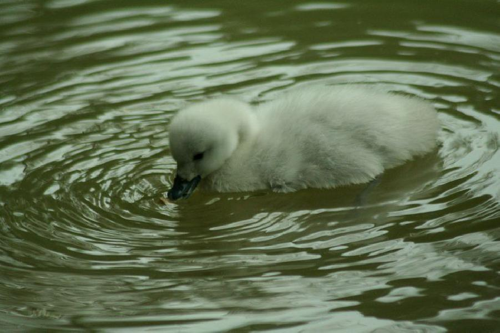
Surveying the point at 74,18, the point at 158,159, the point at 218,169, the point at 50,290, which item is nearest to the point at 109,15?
the point at 74,18

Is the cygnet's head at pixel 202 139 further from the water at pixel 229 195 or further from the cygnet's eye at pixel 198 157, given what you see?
the water at pixel 229 195

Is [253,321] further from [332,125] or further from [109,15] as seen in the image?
[109,15]

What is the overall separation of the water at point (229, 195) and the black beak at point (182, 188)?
78 mm

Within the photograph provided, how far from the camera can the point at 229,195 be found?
5.16 meters

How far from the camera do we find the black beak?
5000 millimetres

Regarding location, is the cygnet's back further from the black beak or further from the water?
the black beak

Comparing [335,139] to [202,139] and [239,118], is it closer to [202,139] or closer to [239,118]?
[239,118]

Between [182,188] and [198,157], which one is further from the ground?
[198,157]

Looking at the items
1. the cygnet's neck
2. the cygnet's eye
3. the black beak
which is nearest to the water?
the black beak

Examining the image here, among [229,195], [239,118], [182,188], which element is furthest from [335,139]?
[182,188]

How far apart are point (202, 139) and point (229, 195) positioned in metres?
0.39

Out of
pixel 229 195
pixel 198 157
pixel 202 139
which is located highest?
pixel 202 139

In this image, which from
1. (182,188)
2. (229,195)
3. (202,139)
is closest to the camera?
(202,139)

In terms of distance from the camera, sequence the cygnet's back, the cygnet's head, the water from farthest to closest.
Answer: the cygnet's back
the cygnet's head
the water
